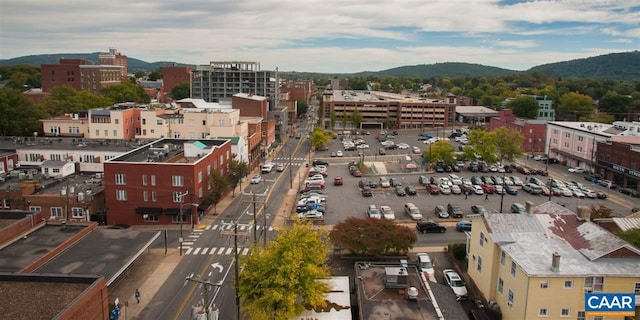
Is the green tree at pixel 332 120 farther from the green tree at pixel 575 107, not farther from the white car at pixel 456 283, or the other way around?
the white car at pixel 456 283

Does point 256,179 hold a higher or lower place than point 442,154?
lower

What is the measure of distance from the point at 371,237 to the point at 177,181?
20388 millimetres

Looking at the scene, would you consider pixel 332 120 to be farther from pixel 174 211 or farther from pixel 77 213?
pixel 77 213

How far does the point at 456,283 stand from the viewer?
31.3 metres

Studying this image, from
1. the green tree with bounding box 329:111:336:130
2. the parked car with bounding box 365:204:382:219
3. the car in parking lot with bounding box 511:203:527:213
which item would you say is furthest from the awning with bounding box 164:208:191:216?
the green tree with bounding box 329:111:336:130

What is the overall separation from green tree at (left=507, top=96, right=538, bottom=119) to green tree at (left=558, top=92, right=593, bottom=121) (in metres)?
13.3

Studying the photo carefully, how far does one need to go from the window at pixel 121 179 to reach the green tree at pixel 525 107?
105824 millimetres

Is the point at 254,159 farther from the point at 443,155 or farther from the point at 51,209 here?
the point at 51,209

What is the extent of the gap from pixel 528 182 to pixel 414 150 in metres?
28.6

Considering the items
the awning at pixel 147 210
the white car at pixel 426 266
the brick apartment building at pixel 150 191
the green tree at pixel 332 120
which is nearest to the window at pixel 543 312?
the white car at pixel 426 266

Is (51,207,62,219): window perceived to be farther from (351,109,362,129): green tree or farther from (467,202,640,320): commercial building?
(351,109,362,129): green tree

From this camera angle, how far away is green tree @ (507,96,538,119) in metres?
123

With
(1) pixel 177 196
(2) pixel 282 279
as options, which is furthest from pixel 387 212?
(2) pixel 282 279

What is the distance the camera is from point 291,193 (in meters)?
56.7
